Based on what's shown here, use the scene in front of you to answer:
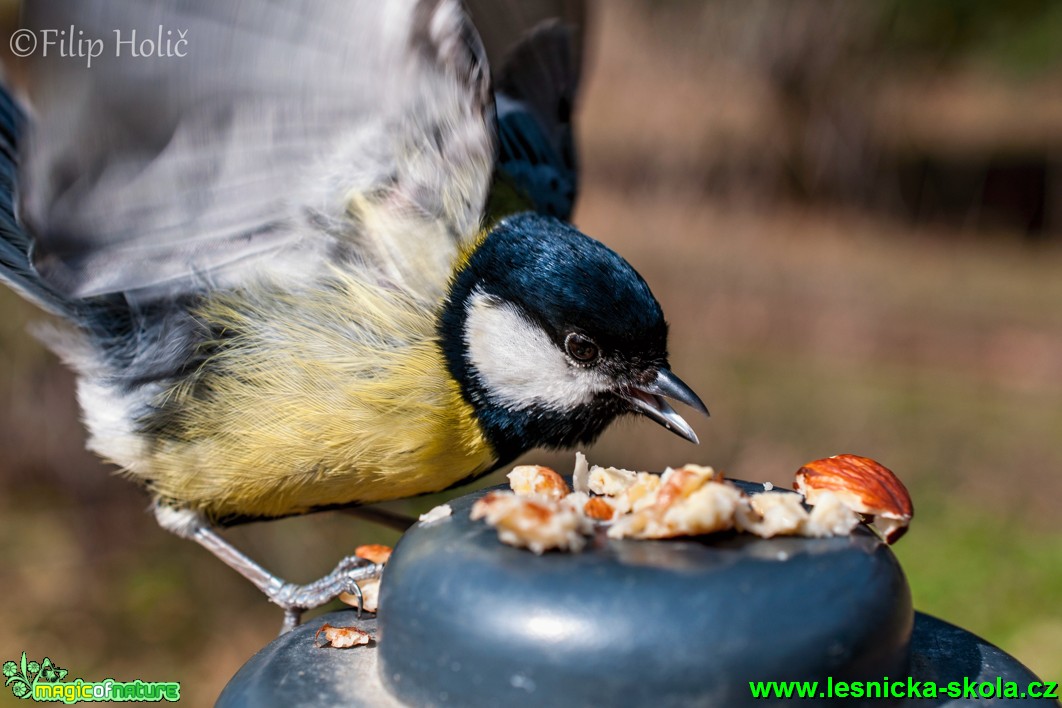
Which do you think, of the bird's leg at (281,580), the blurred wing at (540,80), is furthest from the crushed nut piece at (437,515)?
the blurred wing at (540,80)

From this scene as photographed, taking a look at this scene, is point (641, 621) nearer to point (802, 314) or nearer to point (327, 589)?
point (327, 589)

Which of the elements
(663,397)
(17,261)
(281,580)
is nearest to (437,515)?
(663,397)

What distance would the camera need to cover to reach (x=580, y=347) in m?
1.61

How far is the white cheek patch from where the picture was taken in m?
1.62

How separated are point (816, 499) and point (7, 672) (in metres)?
1.45

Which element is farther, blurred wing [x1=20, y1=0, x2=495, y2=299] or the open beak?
the open beak

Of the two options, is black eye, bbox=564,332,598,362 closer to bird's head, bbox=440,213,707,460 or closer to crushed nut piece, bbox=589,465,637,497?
bird's head, bbox=440,213,707,460

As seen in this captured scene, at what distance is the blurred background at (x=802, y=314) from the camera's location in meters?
3.36

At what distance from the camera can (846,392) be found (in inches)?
218

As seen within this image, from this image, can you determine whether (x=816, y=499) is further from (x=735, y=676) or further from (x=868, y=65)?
Result: (x=868, y=65)

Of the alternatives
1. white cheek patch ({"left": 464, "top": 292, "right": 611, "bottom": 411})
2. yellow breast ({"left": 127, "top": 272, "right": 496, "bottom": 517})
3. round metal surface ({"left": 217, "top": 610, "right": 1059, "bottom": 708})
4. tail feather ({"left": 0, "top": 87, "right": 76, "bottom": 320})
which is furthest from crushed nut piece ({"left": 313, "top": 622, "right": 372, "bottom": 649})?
tail feather ({"left": 0, "top": 87, "right": 76, "bottom": 320})

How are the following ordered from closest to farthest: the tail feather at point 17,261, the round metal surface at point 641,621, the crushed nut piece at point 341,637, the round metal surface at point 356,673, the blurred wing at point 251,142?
the round metal surface at point 641,621 → the round metal surface at point 356,673 → the crushed nut piece at point 341,637 → the blurred wing at point 251,142 → the tail feather at point 17,261

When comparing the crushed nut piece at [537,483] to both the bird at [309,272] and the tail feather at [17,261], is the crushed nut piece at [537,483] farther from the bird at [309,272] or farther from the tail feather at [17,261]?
the tail feather at [17,261]

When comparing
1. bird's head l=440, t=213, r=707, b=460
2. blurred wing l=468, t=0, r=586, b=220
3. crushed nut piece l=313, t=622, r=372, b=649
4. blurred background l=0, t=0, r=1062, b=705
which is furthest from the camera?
blurred background l=0, t=0, r=1062, b=705
